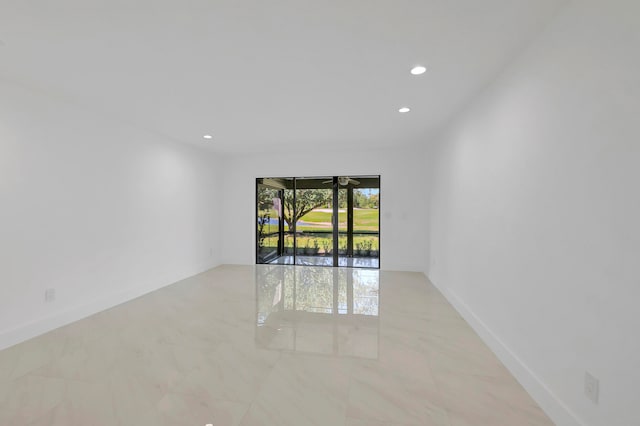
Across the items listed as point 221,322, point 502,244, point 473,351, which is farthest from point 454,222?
point 221,322

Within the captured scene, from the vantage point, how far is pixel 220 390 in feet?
6.33

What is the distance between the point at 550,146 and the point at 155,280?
505cm

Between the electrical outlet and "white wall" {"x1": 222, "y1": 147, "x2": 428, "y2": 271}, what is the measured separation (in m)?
4.15

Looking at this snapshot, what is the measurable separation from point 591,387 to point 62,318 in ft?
14.7

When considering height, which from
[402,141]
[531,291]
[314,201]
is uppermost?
[402,141]

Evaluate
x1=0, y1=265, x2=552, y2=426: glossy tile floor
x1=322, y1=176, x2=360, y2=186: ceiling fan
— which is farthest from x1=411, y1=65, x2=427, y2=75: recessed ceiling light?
A: x1=322, y1=176, x2=360, y2=186: ceiling fan

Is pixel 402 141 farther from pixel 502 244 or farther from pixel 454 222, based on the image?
pixel 502 244

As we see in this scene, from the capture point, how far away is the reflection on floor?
6.11 metres

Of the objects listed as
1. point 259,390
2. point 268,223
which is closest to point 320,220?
point 268,223

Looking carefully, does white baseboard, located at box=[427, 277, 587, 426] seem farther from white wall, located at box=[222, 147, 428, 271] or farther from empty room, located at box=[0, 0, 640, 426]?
white wall, located at box=[222, 147, 428, 271]

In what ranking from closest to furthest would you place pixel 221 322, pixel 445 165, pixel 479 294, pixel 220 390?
pixel 220 390
pixel 479 294
pixel 221 322
pixel 445 165

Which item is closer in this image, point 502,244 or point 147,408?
point 147,408

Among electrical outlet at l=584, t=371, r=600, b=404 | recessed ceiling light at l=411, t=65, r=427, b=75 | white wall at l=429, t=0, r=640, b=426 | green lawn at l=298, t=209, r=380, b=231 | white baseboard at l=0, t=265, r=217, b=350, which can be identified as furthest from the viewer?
green lawn at l=298, t=209, r=380, b=231

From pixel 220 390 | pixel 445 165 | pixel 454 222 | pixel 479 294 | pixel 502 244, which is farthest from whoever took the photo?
pixel 445 165
